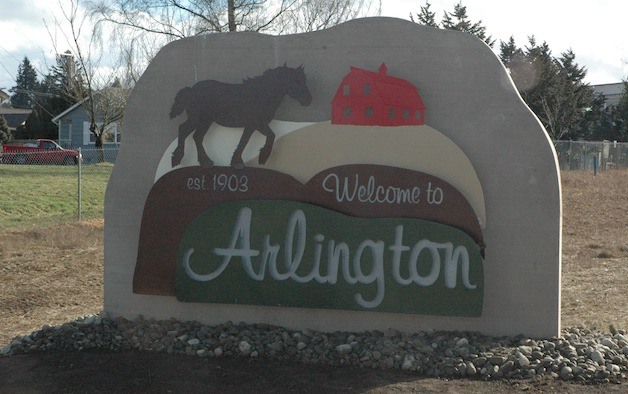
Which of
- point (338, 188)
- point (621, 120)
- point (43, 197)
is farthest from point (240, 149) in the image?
point (621, 120)

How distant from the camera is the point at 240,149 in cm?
727

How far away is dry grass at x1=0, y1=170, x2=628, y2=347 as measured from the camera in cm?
914

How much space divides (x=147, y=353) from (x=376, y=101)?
118 inches

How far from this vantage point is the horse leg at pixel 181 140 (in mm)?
Result: 7400

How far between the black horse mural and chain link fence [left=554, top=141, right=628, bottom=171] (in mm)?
24171

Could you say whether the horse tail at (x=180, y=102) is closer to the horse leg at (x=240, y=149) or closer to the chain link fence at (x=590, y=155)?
the horse leg at (x=240, y=149)

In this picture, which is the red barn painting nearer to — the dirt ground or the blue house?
the dirt ground

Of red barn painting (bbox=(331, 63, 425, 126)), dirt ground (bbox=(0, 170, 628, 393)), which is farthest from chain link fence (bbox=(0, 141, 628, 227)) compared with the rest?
red barn painting (bbox=(331, 63, 425, 126))

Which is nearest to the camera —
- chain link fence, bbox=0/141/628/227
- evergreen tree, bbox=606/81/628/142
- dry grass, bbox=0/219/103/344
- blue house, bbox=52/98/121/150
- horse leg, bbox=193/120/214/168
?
horse leg, bbox=193/120/214/168

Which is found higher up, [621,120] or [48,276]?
[621,120]

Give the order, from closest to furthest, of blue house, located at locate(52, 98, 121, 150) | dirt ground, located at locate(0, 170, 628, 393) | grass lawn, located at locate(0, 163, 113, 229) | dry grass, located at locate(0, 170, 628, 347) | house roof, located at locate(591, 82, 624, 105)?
dirt ground, located at locate(0, 170, 628, 393)
dry grass, located at locate(0, 170, 628, 347)
grass lawn, located at locate(0, 163, 113, 229)
blue house, located at locate(52, 98, 121, 150)
house roof, located at locate(591, 82, 624, 105)

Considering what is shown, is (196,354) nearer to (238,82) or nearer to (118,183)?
(118,183)

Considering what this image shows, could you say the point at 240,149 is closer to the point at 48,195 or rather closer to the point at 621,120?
the point at 48,195

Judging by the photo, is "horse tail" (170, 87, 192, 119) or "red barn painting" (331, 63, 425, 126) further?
"horse tail" (170, 87, 192, 119)
